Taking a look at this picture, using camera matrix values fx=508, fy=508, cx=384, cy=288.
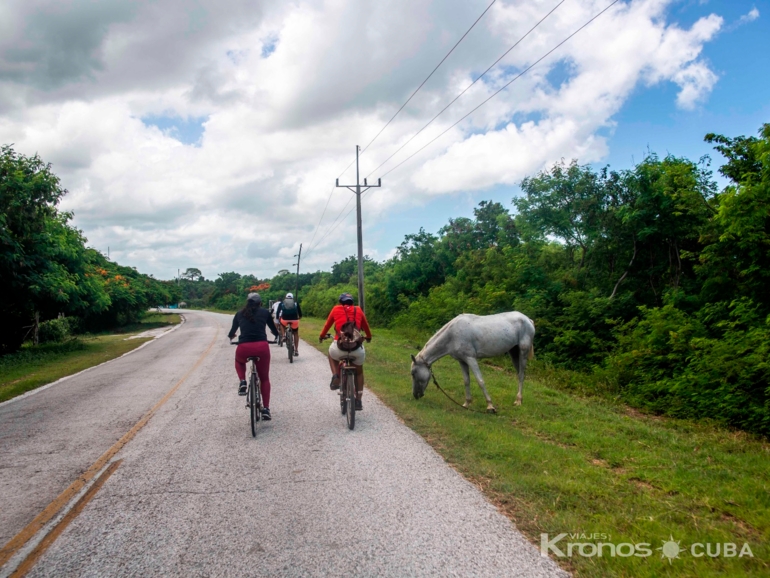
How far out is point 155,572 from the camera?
3387mm

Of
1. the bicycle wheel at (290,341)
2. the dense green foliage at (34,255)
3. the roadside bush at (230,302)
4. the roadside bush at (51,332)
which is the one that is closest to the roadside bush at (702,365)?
the bicycle wheel at (290,341)

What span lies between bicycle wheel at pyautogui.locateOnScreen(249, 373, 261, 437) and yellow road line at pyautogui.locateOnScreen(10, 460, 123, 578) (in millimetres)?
1679

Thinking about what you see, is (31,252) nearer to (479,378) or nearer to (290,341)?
(290,341)

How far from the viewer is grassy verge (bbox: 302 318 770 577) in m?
3.56

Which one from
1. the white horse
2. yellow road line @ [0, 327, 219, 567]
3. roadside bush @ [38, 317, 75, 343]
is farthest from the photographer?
roadside bush @ [38, 317, 75, 343]

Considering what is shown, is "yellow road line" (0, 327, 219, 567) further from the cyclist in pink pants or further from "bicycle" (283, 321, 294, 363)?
"bicycle" (283, 321, 294, 363)

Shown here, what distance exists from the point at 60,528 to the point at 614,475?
5.01 m

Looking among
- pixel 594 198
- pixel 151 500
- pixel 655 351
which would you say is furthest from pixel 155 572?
pixel 594 198

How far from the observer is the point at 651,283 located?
44.0 ft

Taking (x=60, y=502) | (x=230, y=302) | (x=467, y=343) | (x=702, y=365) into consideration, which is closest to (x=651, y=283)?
(x=702, y=365)

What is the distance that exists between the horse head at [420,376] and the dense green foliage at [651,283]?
3.86 m

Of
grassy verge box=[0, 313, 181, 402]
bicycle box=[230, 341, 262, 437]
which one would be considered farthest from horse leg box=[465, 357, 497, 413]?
grassy verge box=[0, 313, 181, 402]

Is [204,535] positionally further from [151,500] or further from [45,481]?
→ [45,481]

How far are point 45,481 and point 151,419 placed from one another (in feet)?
8.77
